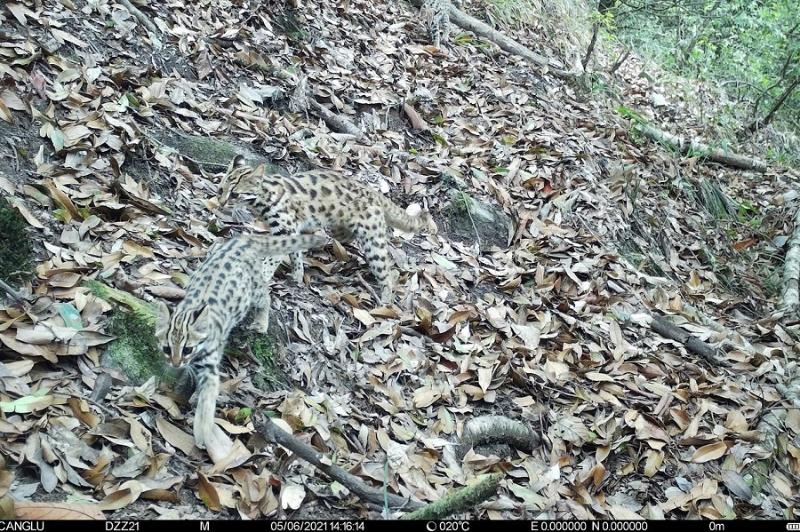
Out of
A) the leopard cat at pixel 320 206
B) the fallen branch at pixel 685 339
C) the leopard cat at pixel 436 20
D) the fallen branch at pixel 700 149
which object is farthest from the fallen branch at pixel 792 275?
the leopard cat at pixel 436 20

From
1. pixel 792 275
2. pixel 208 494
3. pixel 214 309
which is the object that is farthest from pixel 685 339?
pixel 208 494

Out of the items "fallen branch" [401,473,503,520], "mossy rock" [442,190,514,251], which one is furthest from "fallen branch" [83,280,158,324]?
"mossy rock" [442,190,514,251]

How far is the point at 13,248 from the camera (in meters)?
4.88

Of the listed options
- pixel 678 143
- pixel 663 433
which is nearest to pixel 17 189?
pixel 663 433

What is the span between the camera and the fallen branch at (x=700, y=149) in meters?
12.0

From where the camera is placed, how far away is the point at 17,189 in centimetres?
550

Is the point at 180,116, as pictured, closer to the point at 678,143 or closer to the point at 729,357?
the point at 729,357

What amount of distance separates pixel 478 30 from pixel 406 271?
702 centimetres

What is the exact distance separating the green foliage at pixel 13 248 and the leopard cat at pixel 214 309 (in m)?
1.01

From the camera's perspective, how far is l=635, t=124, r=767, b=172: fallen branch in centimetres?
1204

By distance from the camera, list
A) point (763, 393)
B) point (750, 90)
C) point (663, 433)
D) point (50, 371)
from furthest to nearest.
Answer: point (750, 90) → point (763, 393) → point (663, 433) → point (50, 371)

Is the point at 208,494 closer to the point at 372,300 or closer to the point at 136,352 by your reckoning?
the point at 136,352

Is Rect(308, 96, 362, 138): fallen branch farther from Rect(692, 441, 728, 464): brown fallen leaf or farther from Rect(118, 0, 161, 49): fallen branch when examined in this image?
Rect(692, 441, 728, 464): brown fallen leaf

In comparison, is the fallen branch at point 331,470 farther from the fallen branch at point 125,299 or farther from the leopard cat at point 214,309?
the fallen branch at point 125,299
